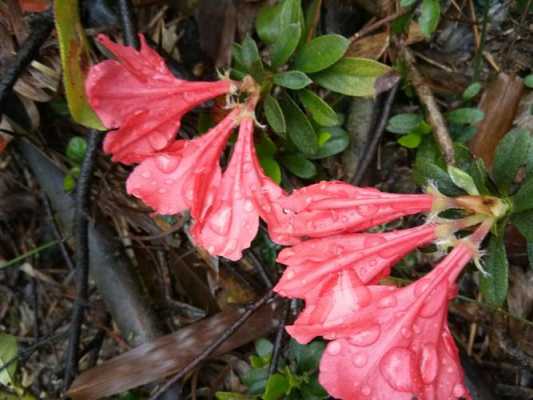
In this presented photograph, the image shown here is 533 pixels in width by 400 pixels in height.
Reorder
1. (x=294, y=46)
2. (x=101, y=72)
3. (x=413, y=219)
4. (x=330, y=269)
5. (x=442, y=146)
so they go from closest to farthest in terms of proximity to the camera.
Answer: (x=330, y=269) → (x=101, y=72) → (x=294, y=46) → (x=442, y=146) → (x=413, y=219)

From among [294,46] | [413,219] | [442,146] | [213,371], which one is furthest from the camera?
[213,371]

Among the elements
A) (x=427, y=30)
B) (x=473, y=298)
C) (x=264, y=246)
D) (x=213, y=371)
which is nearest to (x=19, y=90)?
(x=264, y=246)

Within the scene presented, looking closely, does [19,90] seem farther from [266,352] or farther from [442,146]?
[442,146]

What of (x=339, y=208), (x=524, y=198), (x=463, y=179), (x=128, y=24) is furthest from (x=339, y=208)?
(x=128, y=24)

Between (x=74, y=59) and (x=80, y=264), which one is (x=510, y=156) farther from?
(x=80, y=264)

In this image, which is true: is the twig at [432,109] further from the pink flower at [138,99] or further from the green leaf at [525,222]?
the pink flower at [138,99]

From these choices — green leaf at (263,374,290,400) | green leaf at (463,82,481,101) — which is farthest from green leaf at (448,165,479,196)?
green leaf at (263,374,290,400)
